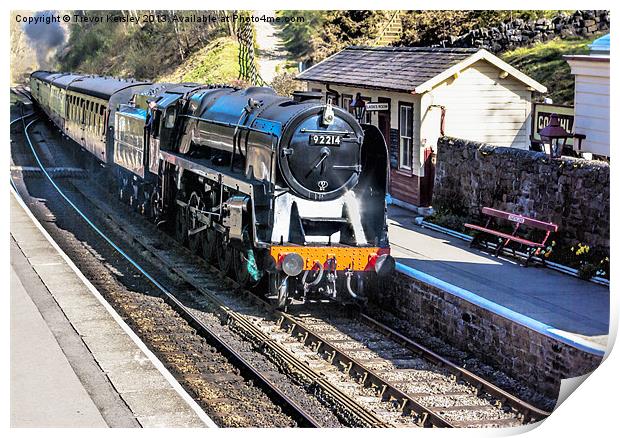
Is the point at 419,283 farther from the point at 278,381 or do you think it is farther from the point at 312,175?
the point at 278,381

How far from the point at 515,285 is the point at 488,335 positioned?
73.8 inches

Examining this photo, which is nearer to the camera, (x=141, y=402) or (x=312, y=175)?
(x=141, y=402)

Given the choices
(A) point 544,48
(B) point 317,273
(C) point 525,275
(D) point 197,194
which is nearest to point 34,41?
(D) point 197,194

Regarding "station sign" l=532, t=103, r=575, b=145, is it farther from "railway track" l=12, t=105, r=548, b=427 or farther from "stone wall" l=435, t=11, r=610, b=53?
"railway track" l=12, t=105, r=548, b=427

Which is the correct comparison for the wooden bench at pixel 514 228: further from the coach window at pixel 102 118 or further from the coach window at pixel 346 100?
the coach window at pixel 102 118

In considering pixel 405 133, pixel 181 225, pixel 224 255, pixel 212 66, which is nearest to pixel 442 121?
pixel 405 133

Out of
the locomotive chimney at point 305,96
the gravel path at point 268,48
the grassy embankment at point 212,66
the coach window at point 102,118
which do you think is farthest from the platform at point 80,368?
the coach window at point 102,118

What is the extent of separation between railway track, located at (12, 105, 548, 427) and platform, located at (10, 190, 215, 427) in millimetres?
1663

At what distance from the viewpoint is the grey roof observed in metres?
18.6

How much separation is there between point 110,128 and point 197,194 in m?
5.42

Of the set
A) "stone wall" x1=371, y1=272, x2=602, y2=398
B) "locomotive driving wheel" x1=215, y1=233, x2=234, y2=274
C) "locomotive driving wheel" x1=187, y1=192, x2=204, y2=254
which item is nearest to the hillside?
"locomotive driving wheel" x1=187, y1=192, x2=204, y2=254

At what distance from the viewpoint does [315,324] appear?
45.6ft

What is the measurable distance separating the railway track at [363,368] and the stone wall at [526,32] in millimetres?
7049

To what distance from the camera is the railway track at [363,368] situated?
1049 centimetres
